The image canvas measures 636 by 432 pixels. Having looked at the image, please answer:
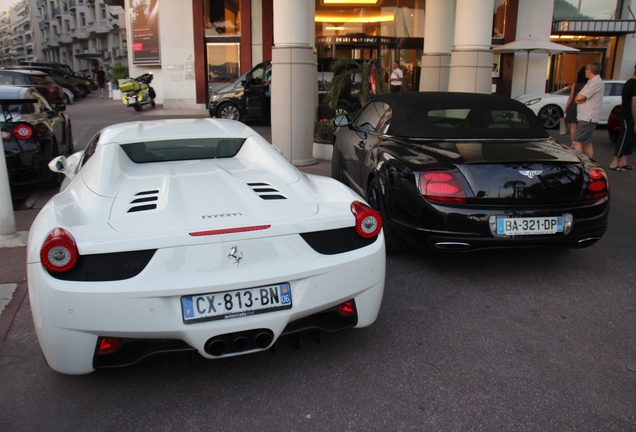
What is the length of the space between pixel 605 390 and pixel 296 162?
6.76 m

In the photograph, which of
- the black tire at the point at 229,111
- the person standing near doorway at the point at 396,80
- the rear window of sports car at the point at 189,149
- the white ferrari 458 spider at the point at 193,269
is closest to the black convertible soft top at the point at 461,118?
the rear window of sports car at the point at 189,149

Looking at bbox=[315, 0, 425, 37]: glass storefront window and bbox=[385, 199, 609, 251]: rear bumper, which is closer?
bbox=[385, 199, 609, 251]: rear bumper

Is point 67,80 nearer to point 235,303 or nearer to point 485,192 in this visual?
point 485,192

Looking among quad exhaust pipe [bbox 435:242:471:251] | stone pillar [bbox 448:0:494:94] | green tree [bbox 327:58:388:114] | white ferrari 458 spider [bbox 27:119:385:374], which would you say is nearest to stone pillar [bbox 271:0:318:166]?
green tree [bbox 327:58:388:114]

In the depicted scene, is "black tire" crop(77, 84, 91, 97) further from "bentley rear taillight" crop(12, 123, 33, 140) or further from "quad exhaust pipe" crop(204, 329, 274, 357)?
"quad exhaust pipe" crop(204, 329, 274, 357)

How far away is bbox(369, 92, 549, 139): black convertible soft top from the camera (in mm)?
4867

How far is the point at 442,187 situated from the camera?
3.97 meters

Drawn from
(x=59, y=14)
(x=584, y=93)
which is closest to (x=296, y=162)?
(x=584, y=93)

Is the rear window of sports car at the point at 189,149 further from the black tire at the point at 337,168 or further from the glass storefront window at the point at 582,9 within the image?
the glass storefront window at the point at 582,9

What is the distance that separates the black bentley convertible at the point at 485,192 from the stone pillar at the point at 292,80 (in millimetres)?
4130

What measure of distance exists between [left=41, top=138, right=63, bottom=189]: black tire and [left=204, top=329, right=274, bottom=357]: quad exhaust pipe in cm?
545

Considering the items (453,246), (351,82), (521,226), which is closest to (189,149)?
(453,246)

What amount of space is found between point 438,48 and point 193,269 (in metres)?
11.7

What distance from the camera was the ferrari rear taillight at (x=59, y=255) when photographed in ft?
7.70
